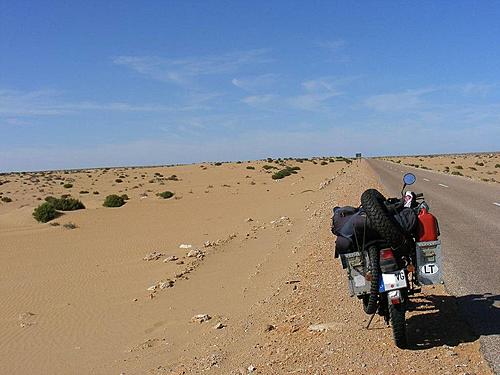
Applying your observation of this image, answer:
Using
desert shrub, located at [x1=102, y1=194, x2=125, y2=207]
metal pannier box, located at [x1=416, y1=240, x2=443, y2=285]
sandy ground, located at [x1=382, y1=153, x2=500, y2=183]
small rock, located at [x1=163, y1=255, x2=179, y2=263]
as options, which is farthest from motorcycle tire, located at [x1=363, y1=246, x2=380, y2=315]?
sandy ground, located at [x1=382, y1=153, x2=500, y2=183]

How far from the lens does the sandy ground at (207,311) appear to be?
5.41m

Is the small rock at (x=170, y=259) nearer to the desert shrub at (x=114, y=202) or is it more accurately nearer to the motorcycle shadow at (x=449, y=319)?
the motorcycle shadow at (x=449, y=319)

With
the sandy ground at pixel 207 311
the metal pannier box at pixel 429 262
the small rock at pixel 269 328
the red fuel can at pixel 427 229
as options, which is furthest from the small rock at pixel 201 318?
the red fuel can at pixel 427 229

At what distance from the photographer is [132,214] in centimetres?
2600

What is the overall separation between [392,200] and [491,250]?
5328 mm

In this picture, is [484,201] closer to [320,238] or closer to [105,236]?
[320,238]

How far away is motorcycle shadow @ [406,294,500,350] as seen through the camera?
5.41 m

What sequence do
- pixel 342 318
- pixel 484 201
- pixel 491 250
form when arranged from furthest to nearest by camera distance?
1. pixel 484 201
2. pixel 491 250
3. pixel 342 318

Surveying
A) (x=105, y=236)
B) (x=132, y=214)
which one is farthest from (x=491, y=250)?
(x=132, y=214)

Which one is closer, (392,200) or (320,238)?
(392,200)

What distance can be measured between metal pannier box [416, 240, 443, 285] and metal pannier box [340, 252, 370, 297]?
0.57 metres

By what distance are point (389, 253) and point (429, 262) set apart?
19.7 inches

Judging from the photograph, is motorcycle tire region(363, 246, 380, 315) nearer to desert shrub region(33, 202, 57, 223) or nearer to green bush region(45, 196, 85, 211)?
desert shrub region(33, 202, 57, 223)

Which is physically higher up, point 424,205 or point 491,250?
point 424,205
